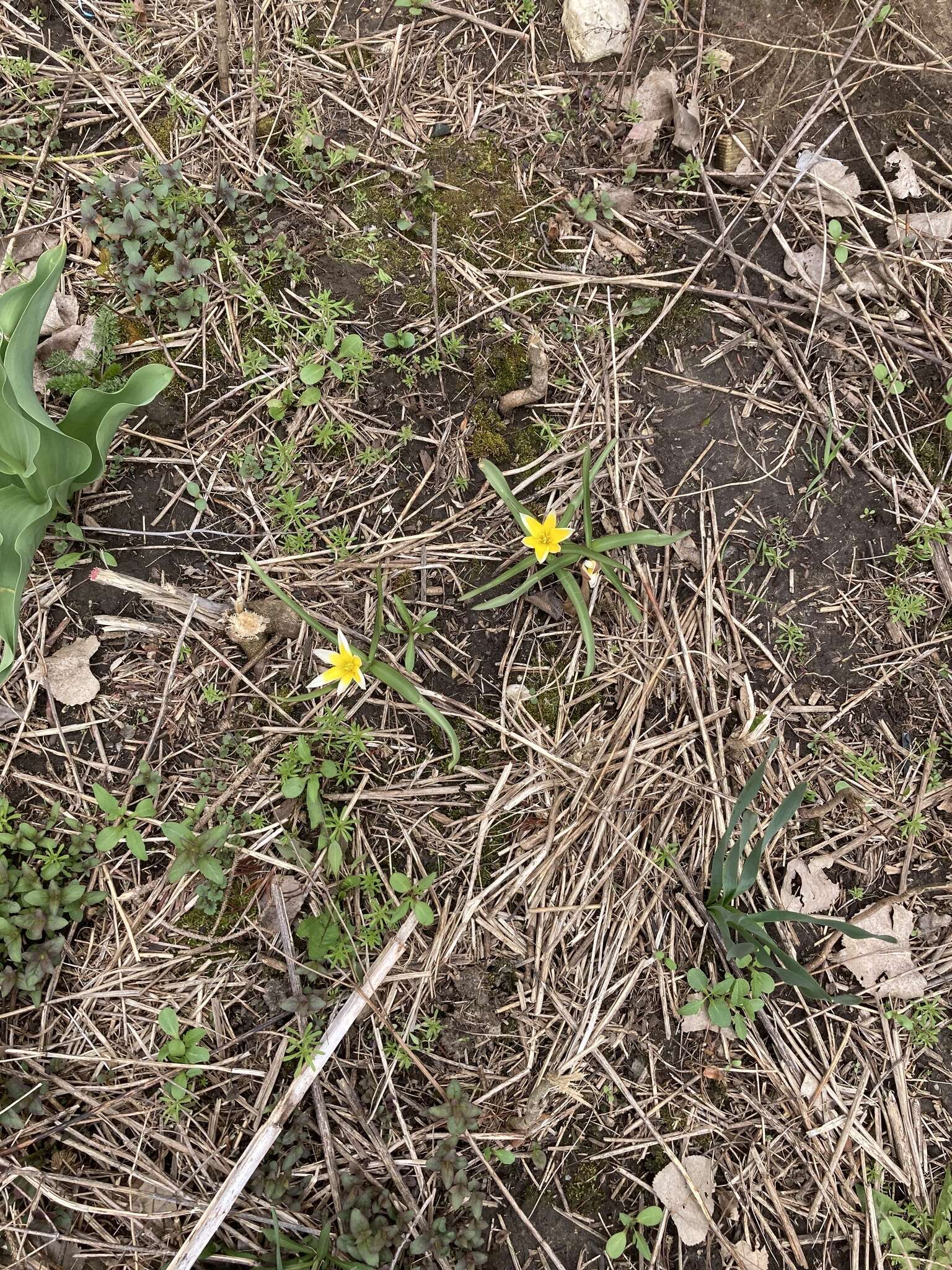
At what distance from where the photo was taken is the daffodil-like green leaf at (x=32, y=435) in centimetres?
185

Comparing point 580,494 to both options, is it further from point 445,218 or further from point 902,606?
point 902,606

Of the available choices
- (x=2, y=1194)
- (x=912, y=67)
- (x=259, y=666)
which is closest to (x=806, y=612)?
(x=259, y=666)

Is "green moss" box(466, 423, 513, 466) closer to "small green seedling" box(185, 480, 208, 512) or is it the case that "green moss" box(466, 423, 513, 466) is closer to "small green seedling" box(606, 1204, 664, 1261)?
"small green seedling" box(185, 480, 208, 512)

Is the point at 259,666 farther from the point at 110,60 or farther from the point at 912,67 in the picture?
the point at 912,67

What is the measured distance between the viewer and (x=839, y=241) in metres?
2.55

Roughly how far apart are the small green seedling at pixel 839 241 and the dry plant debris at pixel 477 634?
0.02 meters

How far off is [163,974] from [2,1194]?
0.59 m

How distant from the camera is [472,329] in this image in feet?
7.79

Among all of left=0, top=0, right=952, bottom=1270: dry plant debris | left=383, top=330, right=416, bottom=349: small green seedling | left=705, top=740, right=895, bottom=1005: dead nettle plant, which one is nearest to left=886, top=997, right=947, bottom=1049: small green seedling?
left=0, top=0, right=952, bottom=1270: dry plant debris

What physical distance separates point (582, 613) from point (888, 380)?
136cm

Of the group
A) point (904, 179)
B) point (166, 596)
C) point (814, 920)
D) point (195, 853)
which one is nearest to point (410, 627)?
point (166, 596)

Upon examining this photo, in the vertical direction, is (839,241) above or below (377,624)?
above

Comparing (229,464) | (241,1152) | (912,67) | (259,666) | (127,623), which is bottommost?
(241,1152)

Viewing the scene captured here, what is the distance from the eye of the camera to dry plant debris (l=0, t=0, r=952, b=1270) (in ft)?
6.56
